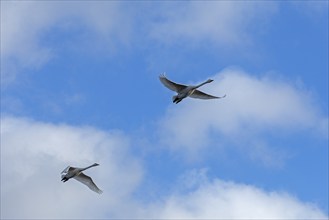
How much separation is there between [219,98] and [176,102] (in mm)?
8883

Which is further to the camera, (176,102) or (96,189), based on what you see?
(96,189)

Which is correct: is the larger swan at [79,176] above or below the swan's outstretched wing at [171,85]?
below

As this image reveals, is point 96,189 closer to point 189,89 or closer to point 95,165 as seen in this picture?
point 95,165

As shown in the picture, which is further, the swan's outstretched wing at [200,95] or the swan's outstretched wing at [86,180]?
the swan's outstretched wing at [86,180]

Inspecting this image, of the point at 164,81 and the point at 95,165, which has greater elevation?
the point at 164,81

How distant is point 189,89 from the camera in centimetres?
13300

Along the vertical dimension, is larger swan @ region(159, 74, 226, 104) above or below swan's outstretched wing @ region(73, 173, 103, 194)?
above

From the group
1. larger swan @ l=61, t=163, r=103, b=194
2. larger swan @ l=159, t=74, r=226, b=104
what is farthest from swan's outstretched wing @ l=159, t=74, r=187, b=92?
larger swan @ l=61, t=163, r=103, b=194

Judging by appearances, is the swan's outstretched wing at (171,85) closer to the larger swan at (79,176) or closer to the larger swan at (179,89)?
the larger swan at (179,89)

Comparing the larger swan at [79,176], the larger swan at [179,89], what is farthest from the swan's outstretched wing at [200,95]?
the larger swan at [79,176]

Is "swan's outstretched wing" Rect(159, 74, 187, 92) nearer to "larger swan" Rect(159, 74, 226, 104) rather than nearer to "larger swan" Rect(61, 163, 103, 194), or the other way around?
"larger swan" Rect(159, 74, 226, 104)

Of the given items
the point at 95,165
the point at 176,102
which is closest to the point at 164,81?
the point at 176,102

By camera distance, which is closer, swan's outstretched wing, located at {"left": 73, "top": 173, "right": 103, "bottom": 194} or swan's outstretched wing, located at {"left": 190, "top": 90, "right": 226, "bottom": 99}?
swan's outstretched wing, located at {"left": 190, "top": 90, "right": 226, "bottom": 99}

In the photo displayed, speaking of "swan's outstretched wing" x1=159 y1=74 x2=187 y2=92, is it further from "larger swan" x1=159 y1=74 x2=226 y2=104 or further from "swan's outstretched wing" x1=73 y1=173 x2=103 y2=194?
"swan's outstretched wing" x1=73 y1=173 x2=103 y2=194
